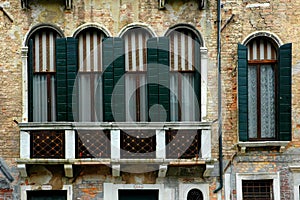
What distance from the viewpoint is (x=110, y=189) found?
1257 centimetres

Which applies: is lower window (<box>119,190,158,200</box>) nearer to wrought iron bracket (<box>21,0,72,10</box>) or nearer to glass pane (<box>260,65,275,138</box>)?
glass pane (<box>260,65,275,138</box>)

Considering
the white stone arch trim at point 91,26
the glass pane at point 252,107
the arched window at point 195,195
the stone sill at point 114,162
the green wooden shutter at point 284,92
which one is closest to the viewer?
the stone sill at point 114,162

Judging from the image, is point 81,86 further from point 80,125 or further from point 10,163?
point 10,163

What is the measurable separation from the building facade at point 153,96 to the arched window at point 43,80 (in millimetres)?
23

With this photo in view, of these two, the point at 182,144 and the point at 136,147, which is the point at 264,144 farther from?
the point at 136,147

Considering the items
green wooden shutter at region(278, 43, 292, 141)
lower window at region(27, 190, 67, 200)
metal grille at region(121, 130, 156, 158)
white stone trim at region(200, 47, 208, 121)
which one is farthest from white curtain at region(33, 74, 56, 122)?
green wooden shutter at region(278, 43, 292, 141)

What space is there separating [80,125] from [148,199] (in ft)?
7.56

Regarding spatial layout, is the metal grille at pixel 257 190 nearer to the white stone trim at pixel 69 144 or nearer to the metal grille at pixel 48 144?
the white stone trim at pixel 69 144

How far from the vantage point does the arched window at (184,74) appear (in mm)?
12898

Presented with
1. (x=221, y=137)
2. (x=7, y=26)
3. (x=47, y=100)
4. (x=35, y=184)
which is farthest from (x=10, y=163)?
(x=221, y=137)

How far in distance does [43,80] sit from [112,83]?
163 cm

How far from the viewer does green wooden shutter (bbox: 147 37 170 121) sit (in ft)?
41.1

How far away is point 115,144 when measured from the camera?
12188 mm

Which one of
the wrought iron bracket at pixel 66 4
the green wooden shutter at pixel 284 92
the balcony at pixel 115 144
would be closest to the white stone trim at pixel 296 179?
the green wooden shutter at pixel 284 92
